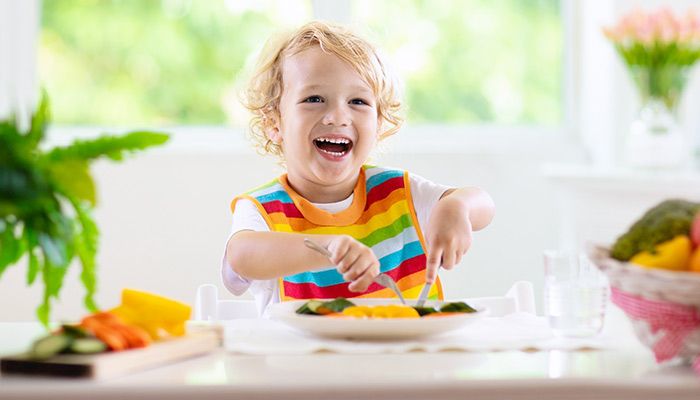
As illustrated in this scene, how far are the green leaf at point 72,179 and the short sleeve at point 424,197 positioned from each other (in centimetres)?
102

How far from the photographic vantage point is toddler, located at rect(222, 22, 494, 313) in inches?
73.4

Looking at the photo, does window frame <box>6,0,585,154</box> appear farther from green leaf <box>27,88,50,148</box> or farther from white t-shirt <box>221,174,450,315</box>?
green leaf <box>27,88,50,148</box>

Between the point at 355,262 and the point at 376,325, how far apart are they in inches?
5.3

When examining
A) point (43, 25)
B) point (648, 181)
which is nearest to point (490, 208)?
point (648, 181)

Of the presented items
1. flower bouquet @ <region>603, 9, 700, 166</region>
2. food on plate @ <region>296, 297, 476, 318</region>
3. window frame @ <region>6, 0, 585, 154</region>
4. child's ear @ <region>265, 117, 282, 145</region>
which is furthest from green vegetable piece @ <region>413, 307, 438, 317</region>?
window frame @ <region>6, 0, 585, 154</region>

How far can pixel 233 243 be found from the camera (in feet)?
5.58

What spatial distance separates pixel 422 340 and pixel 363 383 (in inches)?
10.2

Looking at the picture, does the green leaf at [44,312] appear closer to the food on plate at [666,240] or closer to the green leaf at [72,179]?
the green leaf at [72,179]

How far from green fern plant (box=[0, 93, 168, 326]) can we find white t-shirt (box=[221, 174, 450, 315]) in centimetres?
64

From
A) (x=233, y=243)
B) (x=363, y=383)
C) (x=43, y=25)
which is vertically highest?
(x=43, y=25)

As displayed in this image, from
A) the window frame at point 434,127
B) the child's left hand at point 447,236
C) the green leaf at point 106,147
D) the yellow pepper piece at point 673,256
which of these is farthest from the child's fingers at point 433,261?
the window frame at point 434,127

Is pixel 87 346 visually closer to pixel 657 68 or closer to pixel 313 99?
pixel 313 99

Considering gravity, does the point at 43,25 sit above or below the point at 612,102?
above

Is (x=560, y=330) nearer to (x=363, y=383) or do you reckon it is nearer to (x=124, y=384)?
(x=363, y=383)
